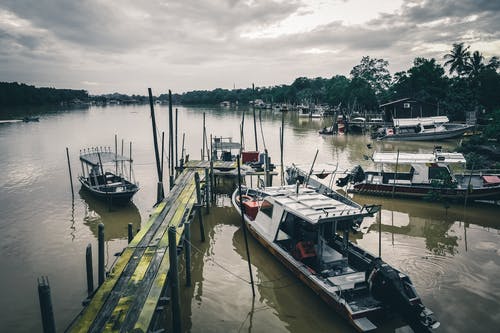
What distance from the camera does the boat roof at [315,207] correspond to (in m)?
9.40

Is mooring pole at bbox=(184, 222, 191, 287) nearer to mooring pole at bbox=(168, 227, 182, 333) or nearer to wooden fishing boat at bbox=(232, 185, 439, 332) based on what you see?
wooden fishing boat at bbox=(232, 185, 439, 332)

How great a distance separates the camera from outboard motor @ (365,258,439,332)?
7395 mm

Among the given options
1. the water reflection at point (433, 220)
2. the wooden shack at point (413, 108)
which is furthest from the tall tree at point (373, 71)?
the water reflection at point (433, 220)

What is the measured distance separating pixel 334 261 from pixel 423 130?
33714 millimetres

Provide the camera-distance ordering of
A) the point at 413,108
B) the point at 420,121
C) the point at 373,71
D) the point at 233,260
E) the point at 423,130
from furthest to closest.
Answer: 1. the point at 373,71
2. the point at 413,108
3. the point at 420,121
4. the point at 423,130
5. the point at 233,260

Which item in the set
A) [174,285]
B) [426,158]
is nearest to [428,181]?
[426,158]

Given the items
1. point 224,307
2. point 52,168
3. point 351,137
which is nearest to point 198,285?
point 224,307

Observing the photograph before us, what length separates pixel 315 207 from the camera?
33.8ft

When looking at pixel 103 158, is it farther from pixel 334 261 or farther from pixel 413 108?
pixel 413 108

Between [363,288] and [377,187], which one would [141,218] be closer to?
[363,288]

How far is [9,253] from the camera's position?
42.9 feet

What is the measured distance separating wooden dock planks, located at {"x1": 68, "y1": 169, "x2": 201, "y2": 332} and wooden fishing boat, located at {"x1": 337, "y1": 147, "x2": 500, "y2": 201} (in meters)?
11.6

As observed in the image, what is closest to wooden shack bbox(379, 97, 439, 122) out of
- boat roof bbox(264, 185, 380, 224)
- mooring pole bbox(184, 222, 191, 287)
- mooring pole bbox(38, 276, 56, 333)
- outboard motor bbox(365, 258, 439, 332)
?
boat roof bbox(264, 185, 380, 224)

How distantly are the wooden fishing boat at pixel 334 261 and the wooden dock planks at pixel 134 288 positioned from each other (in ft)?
9.79
